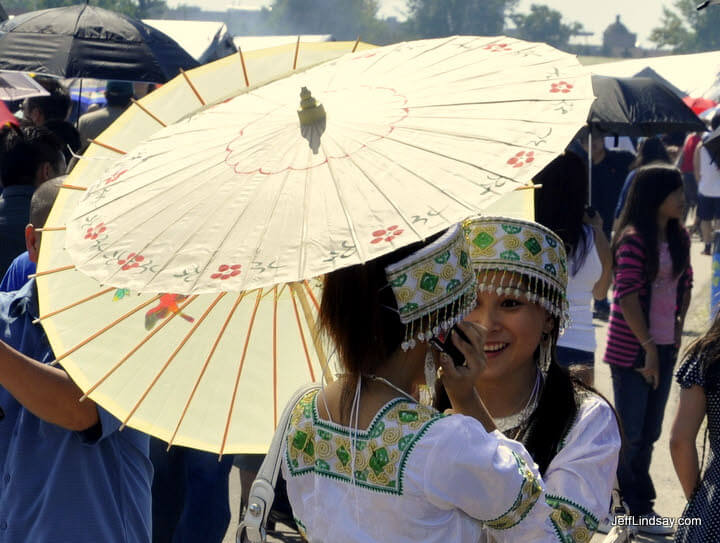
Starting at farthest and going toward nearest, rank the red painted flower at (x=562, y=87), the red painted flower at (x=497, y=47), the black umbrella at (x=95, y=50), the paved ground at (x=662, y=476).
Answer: the black umbrella at (x=95, y=50) < the paved ground at (x=662, y=476) < the red painted flower at (x=497, y=47) < the red painted flower at (x=562, y=87)

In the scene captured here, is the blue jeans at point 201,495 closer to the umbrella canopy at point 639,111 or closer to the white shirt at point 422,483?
the white shirt at point 422,483

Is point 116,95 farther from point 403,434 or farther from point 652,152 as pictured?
point 403,434

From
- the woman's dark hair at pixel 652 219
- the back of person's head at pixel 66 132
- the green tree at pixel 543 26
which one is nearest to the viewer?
the woman's dark hair at pixel 652 219

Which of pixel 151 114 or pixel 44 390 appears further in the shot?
pixel 151 114

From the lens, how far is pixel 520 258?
2549 millimetres

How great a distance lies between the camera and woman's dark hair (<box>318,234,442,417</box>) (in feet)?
6.58

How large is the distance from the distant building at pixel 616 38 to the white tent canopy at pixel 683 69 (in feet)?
357

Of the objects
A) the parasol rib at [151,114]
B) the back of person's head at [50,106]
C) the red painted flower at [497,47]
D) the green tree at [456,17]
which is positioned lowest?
the green tree at [456,17]

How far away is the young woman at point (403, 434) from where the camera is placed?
1.91 m

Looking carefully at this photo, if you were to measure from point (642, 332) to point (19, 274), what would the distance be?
352 centimetres

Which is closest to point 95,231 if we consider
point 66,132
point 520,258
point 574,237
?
point 520,258

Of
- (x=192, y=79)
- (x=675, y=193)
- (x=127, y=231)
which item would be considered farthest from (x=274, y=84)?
(x=675, y=193)

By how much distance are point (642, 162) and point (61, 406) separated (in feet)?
28.9

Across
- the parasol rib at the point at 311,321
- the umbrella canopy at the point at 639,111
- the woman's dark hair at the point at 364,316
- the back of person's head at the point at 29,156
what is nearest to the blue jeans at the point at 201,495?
the back of person's head at the point at 29,156
